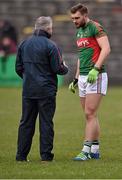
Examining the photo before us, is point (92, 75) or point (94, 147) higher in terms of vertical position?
point (92, 75)

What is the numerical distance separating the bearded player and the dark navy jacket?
1.44 feet

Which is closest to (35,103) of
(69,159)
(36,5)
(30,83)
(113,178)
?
(30,83)

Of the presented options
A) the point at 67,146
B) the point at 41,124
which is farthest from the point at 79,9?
the point at 67,146

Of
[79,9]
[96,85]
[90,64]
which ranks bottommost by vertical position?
[96,85]

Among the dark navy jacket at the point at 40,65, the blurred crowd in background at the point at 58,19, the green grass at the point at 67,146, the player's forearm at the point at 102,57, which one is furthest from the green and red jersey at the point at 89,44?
the blurred crowd in background at the point at 58,19

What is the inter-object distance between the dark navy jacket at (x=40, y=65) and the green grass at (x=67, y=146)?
Result: 958 mm

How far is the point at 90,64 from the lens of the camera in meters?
11.0

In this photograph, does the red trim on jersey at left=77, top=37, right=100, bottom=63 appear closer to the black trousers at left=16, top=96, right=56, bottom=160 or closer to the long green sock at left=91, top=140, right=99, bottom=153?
the black trousers at left=16, top=96, right=56, bottom=160

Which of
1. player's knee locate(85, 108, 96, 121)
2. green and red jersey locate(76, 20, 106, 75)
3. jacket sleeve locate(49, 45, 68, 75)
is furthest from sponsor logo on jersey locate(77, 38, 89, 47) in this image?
player's knee locate(85, 108, 96, 121)

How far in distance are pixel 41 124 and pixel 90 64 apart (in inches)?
42.6

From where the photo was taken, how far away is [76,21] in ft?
Answer: 35.8

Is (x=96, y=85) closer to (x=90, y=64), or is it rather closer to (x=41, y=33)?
(x=90, y=64)

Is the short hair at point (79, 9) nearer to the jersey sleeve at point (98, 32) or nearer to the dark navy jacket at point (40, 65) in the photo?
the jersey sleeve at point (98, 32)

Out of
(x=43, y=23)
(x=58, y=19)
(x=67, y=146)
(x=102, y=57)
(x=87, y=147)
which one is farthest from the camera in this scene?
(x=58, y=19)
